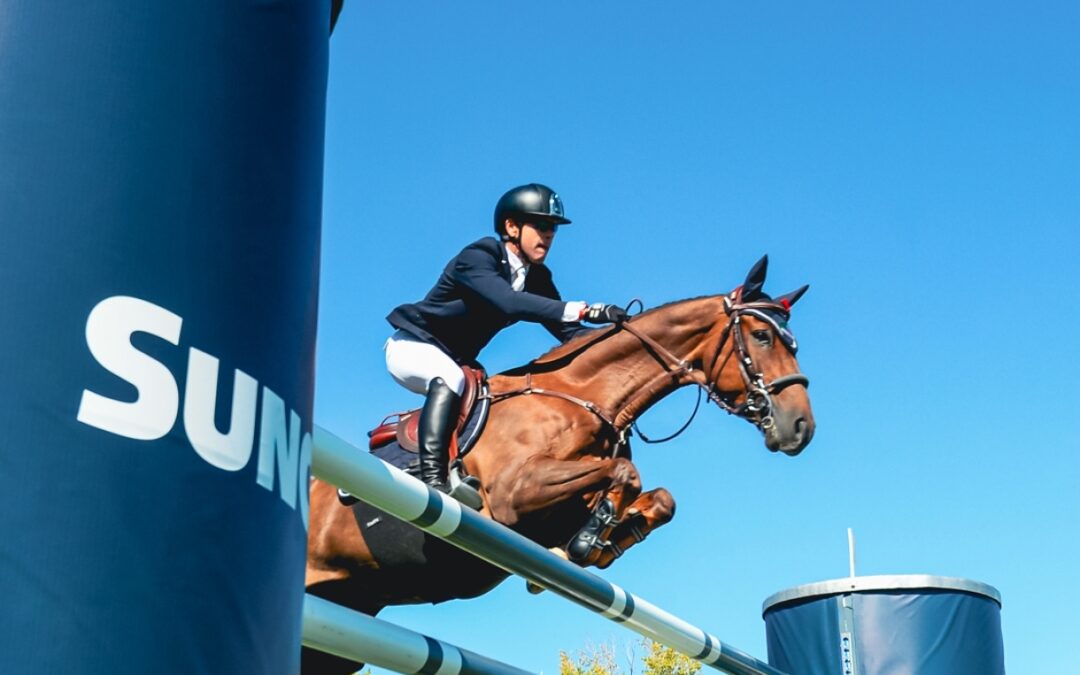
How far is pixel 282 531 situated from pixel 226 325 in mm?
300

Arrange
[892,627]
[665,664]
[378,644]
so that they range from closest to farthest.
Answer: [378,644] < [892,627] < [665,664]

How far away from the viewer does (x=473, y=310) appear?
255 inches

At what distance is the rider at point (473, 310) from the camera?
6227mm

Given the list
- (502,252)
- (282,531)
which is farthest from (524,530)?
(282,531)

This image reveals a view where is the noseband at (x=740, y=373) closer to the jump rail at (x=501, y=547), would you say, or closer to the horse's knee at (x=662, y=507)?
the horse's knee at (x=662, y=507)

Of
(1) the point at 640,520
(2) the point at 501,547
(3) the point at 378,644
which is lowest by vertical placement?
(3) the point at 378,644

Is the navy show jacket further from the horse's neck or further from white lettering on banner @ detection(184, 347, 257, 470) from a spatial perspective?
Answer: white lettering on banner @ detection(184, 347, 257, 470)

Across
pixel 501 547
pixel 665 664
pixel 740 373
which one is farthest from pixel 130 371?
pixel 665 664

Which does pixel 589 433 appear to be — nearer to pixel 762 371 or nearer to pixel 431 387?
pixel 431 387

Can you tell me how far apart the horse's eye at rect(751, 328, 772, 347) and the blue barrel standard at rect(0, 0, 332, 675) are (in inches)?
194

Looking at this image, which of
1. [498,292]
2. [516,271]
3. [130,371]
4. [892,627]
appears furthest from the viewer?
[516,271]

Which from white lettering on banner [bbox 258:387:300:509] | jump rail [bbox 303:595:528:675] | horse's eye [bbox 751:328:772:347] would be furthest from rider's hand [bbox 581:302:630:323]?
white lettering on banner [bbox 258:387:300:509]

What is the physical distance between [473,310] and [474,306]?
1.3 inches

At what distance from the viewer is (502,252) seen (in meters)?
6.54
